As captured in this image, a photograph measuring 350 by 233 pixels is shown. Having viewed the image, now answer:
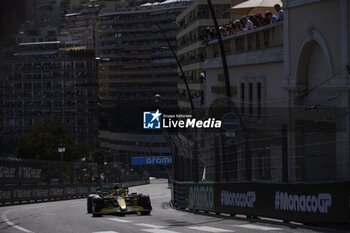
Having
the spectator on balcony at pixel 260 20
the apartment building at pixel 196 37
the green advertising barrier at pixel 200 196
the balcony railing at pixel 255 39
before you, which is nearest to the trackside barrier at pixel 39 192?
the balcony railing at pixel 255 39

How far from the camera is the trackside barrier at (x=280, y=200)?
45.6 ft

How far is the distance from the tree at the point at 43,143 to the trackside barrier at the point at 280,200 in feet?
220

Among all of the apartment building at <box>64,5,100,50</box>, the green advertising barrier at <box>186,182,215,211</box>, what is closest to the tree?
the green advertising barrier at <box>186,182,215,211</box>

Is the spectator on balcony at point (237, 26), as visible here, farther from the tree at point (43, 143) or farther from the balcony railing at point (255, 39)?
the tree at point (43, 143)

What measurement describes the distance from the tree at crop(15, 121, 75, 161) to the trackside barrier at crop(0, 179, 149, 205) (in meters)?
37.8

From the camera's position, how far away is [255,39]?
31.5 meters

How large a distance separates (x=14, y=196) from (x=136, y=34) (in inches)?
4533

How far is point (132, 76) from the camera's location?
154 meters

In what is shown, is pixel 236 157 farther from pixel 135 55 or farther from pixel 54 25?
pixel 135 55

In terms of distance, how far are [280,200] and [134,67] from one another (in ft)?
451

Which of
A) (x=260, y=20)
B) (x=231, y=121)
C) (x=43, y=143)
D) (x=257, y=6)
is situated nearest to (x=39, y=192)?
(x=257, y=6)

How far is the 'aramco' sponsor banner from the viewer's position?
71.2 ft

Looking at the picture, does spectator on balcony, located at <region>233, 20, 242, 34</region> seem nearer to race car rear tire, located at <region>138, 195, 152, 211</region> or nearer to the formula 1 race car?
the formula 1 race car

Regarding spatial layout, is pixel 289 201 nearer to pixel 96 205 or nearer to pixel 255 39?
pixel 96 205
